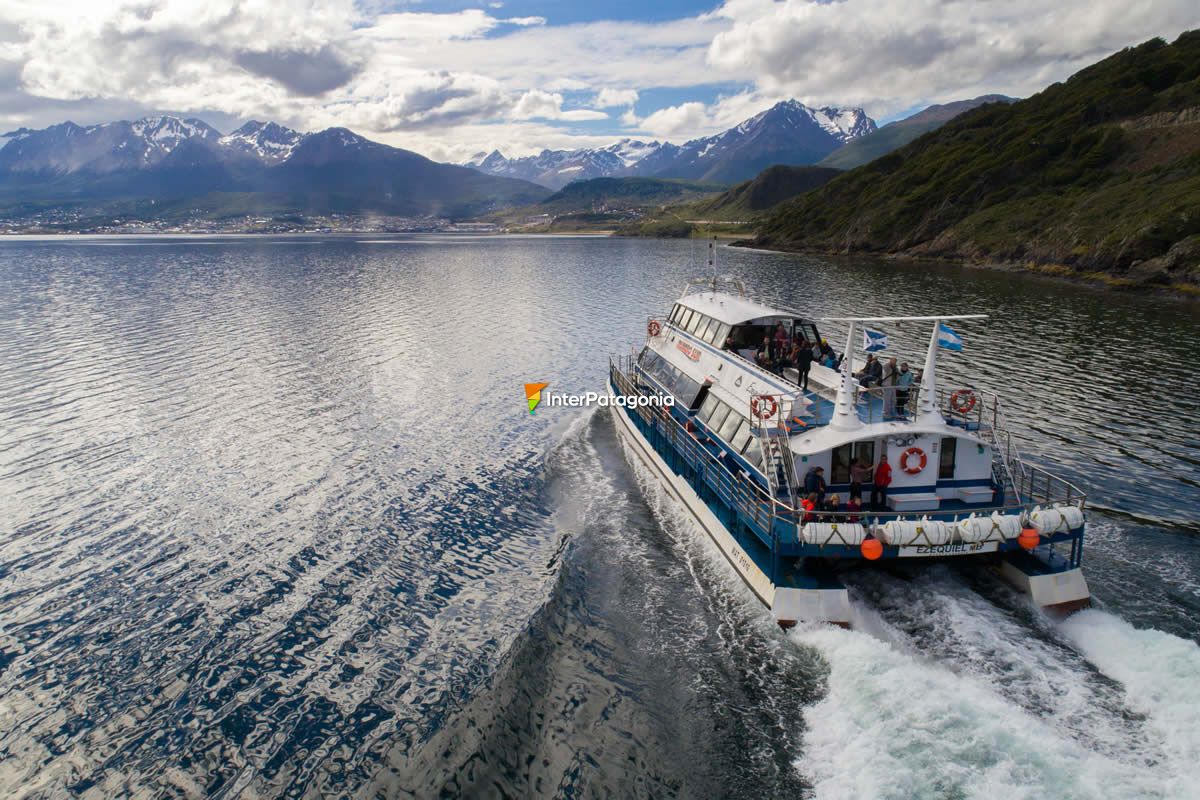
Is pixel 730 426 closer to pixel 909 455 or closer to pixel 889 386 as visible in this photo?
pixel 889 386

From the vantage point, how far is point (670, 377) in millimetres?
31547

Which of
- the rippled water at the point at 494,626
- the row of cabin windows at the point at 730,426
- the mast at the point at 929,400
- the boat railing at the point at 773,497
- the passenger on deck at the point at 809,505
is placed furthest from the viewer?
the row of cabin windows at the point at 730,426

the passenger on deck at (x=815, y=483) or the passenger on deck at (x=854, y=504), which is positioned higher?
the passenger on deck at (x=815, y=483)

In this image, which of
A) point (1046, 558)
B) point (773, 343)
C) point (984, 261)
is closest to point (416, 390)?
point (773, 343)

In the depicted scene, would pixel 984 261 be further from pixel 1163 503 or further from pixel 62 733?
pixel 62 733

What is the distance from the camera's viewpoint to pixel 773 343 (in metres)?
27.7

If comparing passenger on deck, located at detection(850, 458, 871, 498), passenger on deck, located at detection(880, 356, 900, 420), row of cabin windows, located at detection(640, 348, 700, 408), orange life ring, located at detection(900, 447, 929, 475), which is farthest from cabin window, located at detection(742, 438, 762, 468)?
row of cabin windows, located at detection(640, 348, 700, 408)

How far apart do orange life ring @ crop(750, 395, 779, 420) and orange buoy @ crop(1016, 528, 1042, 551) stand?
274 inches

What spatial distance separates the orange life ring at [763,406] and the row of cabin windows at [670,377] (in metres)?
6.41

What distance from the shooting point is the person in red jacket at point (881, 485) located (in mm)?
18641

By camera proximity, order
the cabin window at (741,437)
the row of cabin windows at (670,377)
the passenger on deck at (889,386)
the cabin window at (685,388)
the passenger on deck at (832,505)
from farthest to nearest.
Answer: the row of cabin windows at (670,377), the cabin window at (685,388), the cabin window at (741,437), the passenger on deck at (889,386), the passenger on deck at (832,505)

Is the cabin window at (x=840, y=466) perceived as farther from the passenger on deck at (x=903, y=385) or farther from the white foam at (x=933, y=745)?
the white foam at (x=933, y=745)

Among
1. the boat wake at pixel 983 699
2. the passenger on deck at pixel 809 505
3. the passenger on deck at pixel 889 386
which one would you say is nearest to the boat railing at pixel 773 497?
the passenger on deck at pixel 809 505

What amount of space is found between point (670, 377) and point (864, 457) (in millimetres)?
13410
